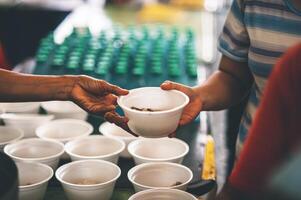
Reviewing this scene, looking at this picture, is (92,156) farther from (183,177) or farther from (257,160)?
(257,160)

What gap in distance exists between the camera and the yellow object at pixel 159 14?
159 inches

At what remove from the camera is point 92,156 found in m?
1.96

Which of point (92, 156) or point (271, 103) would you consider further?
point (92, 156)

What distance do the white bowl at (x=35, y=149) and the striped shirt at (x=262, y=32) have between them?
74 centimetres

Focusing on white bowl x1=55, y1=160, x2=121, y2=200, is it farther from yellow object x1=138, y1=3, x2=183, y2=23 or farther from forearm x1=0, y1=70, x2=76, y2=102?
yellow object x1=138, y1=3, x2=183, y2=23

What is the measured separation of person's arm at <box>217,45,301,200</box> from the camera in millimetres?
900

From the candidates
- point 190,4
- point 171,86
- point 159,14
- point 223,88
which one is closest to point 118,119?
point 171,86

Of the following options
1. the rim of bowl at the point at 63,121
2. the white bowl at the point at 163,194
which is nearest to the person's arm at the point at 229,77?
the white bowl at the point at 163,194

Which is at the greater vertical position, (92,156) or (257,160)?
(257,160)

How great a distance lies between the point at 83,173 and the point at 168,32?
1942mm

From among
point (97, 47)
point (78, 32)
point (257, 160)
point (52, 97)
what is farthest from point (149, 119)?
point (78, 32)

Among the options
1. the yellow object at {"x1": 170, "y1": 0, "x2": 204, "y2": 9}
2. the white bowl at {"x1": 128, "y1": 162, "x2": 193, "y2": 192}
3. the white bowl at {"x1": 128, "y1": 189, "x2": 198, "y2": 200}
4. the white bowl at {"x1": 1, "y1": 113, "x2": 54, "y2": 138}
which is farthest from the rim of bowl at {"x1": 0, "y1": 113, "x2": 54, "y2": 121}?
the yellow object at {"x1": 170, "y1": 0, "x2": 204, "y2": 9}

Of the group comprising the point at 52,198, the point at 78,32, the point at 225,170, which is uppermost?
the point at 78,32

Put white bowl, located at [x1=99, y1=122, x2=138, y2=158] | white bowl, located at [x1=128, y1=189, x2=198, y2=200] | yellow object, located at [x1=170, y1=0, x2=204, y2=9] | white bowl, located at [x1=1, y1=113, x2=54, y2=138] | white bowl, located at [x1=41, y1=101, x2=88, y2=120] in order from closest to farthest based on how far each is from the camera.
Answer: white bowl, located at [x1=128, y1=189, x2=198, y2=200] → white bowl, located at [x1=99, y1=122, x2=138, y2=158] → white bowl, located at [x1=1, y1=113, x2=54, y2=138] → white bowl, located at [x1=41, y1=101, x2=88, y2=120] → yellow object, located at [x1=170, y1=0, x2=204, y2=9]
